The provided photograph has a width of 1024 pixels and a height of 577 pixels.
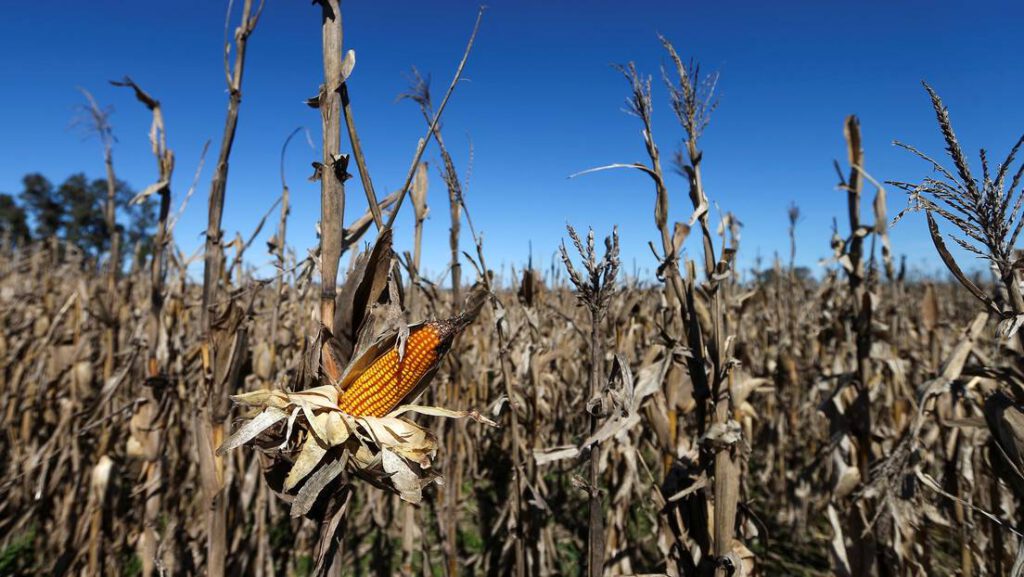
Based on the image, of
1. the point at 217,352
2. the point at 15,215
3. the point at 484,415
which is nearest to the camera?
the point at 217,352

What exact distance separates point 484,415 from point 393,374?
1.56 meters

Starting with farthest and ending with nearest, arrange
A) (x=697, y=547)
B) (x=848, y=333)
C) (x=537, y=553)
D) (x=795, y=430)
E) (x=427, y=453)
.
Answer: (x=795, y=430), (x=848, y=333), (x=537, y=553), (x=697, y=547), (x=427, y=453)

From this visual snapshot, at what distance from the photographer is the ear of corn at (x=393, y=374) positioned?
42.1 inches

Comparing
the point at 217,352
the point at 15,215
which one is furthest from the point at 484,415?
the point at 15,215

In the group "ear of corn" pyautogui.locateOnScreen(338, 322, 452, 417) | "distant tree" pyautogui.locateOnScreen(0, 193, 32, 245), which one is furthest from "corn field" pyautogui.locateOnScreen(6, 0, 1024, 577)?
"distant tree" pyautogui.locateOnScreen(0, 193, 32, 245)

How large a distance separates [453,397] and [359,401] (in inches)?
Answer: 63.9

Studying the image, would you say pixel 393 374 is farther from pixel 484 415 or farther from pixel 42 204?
pixel 42 204

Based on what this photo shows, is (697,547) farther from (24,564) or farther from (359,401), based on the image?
(24,564)

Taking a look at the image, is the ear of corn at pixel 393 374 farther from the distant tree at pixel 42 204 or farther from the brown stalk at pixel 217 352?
the distant tree at pixel 42 204

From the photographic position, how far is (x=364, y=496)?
4.43 metres

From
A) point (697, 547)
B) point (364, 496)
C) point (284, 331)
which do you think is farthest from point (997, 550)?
point (284, 331)

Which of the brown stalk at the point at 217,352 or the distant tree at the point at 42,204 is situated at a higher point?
the distant tree at the point at 42,204

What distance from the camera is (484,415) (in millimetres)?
2562

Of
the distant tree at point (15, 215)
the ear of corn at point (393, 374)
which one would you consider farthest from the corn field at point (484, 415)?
the distant tree at point (15, 215)
